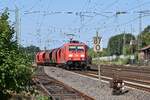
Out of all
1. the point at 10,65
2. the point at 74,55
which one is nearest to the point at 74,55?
the point at 74,55

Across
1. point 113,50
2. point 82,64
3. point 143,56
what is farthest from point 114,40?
point 82,64

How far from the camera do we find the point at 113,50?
160 meters

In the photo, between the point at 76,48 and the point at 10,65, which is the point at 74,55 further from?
the point at 10,65

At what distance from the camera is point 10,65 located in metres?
16.3

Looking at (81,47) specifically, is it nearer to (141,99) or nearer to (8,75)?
(141,99)

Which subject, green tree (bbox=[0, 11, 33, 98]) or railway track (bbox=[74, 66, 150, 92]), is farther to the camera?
railway track (bbox=[74, 66, 150, 92])

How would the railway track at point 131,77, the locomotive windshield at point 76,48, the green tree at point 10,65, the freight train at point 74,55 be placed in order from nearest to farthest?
the green tree at point 10,65, the railway track at point 131,77, the freight train at point 74,55, the locomotive windshield at point 76,48

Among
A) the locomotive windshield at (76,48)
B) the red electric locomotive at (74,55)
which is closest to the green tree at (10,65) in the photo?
the red electric locomotive at (74,55)

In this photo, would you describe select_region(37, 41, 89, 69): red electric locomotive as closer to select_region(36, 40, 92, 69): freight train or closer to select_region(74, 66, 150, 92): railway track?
select_region(36, 40, 92, 69): freight train

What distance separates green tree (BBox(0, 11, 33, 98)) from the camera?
16250mm

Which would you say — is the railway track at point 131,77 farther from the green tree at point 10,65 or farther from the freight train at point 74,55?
the green tree at point 10,65

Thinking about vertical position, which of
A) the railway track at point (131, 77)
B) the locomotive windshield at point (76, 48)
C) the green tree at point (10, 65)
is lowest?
the railway track at point (131, 77)

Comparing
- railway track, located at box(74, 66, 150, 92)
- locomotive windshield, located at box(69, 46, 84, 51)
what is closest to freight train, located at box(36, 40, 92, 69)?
locomotive windshield, located at box(69, 46, 84, 51)

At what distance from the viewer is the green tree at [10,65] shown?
16.2m
